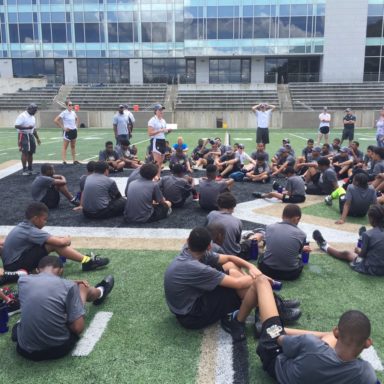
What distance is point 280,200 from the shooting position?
1015cm

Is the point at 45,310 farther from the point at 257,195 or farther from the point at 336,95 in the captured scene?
the point at 336,95

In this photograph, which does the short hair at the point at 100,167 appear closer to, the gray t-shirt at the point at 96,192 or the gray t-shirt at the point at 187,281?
the gray t-shirt at the point at 96,192

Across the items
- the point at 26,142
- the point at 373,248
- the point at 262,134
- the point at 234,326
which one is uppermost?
the point at 26,142

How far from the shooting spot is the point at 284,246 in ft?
17.8

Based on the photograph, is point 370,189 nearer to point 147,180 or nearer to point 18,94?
point 147,180

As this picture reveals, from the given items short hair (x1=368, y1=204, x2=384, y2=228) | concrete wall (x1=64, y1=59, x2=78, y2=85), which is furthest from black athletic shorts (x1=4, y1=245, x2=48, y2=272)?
concrete wall (x1=64, y1=59, x2=78, y2=85)

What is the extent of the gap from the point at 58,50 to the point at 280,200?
4769 centimetres

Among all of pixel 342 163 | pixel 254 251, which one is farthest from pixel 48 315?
pixel 342 163

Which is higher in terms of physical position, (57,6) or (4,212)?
(57,6)

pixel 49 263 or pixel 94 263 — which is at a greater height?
pixel 49 263

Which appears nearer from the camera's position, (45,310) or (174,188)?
(45,310)

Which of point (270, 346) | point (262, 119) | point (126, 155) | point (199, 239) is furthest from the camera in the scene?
point (262, 119)

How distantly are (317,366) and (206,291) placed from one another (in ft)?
5.03

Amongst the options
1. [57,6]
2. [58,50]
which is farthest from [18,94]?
[57,6]
